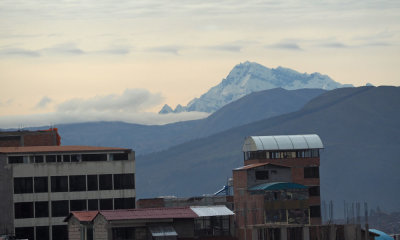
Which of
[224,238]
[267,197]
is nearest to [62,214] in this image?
[267,197]

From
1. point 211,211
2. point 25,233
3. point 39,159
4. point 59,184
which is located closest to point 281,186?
point 59,184

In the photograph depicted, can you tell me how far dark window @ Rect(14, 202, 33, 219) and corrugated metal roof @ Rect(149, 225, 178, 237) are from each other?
46.1 m

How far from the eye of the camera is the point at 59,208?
157125mm

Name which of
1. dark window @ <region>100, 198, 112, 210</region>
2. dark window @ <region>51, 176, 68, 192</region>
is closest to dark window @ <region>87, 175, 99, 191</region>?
dark window @ <region>100, 198, 112, 210</region>

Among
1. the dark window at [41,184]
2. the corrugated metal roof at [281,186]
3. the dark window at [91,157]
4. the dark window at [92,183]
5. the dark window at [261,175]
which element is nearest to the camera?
the dark window at [41,184]

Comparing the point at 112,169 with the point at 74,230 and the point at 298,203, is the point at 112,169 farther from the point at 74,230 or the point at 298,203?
the point at 74,230

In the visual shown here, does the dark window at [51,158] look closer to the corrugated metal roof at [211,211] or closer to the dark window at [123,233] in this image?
the corrugated metal roof at [211,211]

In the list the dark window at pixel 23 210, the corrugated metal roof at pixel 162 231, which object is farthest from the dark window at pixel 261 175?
the corrugated metal roof at pixel 162 231

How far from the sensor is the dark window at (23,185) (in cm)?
15588

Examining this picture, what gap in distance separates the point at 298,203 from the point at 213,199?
23456mm

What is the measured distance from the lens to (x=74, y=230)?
391 feet

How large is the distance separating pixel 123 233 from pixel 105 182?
4762 cm

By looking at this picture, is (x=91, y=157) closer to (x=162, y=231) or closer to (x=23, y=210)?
(x=23, y=210)

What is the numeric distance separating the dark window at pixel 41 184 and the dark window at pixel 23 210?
267 centimetres
